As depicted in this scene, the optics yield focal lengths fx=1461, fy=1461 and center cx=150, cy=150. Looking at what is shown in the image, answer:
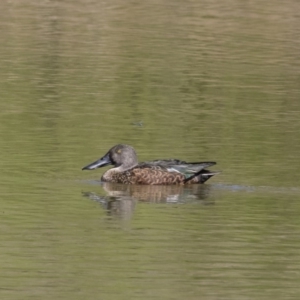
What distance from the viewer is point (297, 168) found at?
16.5 meters

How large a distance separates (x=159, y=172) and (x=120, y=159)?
2.19ft

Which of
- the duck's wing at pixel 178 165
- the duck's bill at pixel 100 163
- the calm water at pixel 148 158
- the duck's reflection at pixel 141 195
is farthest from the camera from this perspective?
the duck's bill at pixel 100 163

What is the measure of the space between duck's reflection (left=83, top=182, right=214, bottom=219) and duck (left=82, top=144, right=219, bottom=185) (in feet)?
0.22

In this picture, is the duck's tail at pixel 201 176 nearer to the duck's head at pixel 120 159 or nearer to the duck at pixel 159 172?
the duck at pixel 159 172

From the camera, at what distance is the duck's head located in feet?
53.6

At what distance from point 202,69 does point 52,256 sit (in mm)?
16646

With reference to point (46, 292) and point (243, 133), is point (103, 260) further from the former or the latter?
point (243, 133)

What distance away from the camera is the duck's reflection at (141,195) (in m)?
14.4

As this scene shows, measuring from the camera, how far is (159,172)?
16.0m

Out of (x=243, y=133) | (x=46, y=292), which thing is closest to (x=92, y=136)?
(x=243, y=133)

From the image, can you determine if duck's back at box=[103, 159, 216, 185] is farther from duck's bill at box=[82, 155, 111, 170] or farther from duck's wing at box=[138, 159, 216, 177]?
duck's bill at box=[82, 155, 111, 170]

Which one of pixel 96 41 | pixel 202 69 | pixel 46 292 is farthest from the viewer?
pixel 96 41

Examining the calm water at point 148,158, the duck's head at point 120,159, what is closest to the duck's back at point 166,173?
the calm water at point 148,158

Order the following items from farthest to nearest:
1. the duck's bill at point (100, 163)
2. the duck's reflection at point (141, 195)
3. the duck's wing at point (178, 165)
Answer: the duck's bill at point (100, 163) → the duck's wing at point (178, 165) → the duck's reflection at point (141, 195)
